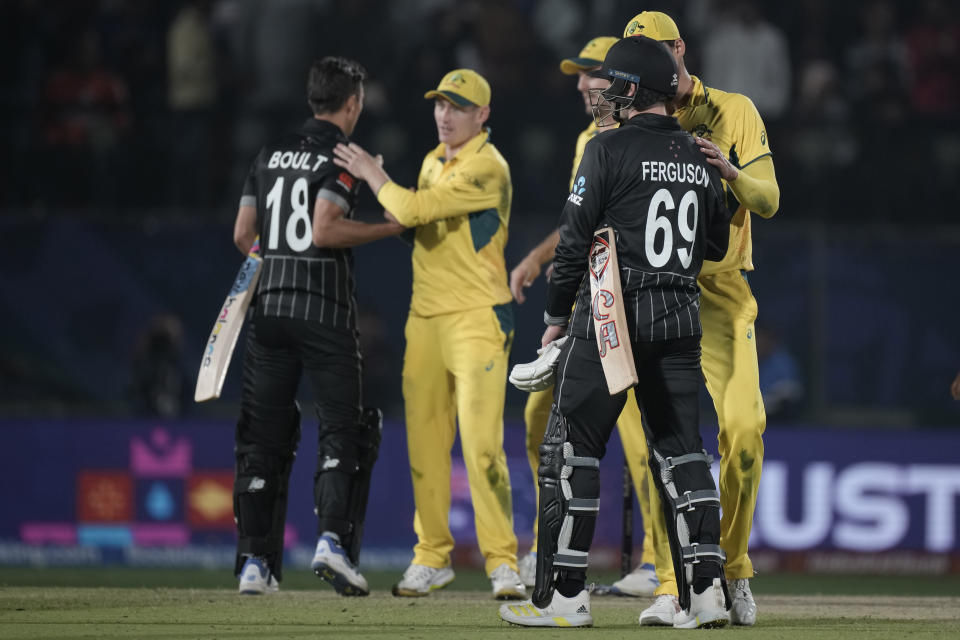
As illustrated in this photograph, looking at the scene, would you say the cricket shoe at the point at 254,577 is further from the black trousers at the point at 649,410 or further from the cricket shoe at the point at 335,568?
the black trousers at the point at 649,410

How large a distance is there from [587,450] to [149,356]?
5293 millimetres

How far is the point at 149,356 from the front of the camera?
985 cm

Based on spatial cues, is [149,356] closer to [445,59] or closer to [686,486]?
[445,59]

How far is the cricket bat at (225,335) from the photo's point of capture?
21.3ft

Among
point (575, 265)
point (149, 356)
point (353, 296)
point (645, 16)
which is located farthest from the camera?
point (149, 356)

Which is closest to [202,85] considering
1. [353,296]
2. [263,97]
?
[263,97]

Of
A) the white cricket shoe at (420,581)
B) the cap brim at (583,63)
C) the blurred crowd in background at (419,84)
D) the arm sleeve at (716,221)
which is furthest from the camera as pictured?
the blurred crowd in background at (419,84)

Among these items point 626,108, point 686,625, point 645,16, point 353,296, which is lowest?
point 686,625

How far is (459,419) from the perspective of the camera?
6.60m

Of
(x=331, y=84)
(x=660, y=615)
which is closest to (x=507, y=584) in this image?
(x=660, y=615)

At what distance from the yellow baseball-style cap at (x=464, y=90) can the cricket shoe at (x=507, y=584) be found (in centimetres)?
216

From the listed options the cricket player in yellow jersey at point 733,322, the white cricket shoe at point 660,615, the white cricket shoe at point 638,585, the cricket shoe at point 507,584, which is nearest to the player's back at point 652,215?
the cricket player in yellow jersey at point 733,322

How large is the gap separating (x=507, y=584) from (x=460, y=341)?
1.12 meters

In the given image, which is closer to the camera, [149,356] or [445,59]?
[149,356]
